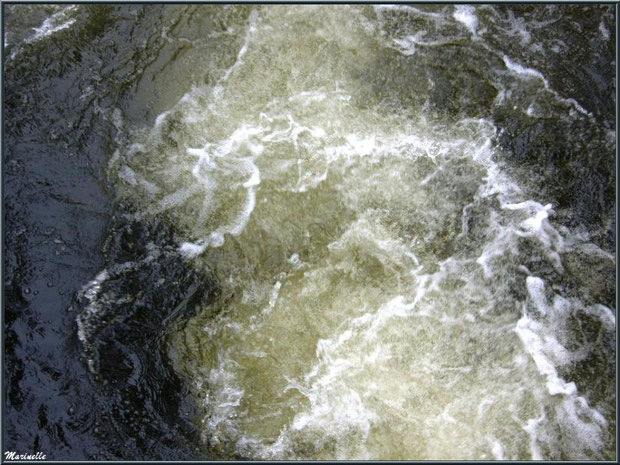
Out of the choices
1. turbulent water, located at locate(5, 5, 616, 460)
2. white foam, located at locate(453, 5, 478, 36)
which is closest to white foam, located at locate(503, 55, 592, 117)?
turbulent water, located at locate(5, 5, 616, 460)

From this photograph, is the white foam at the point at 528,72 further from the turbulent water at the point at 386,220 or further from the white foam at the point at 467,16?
the white foam at the point at 467,16

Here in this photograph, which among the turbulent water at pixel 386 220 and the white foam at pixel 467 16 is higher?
the white foam at pixel 467 16

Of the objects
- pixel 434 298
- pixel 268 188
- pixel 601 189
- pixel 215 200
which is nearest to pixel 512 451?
pixel 434 298

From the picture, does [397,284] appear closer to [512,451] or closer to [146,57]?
[512,451]

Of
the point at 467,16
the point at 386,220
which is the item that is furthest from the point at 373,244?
the point at 467,16

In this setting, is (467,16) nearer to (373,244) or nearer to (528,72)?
(528,72)

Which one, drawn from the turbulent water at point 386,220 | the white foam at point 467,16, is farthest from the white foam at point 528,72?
the white foam at point 467,16
